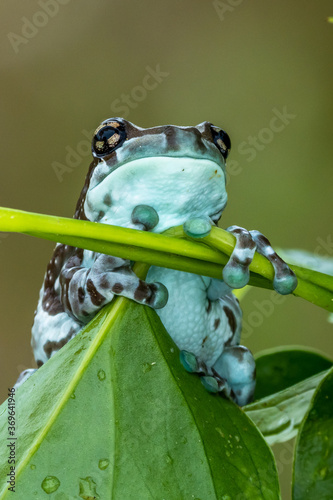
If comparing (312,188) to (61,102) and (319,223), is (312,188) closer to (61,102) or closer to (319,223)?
(319,223)

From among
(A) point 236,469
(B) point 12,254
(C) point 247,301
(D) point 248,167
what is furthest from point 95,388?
(B) point 12,254

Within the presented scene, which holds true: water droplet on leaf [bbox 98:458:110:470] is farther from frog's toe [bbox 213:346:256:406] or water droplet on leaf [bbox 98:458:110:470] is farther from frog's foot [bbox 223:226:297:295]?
frog's toe [bbox 213:346:256:406]

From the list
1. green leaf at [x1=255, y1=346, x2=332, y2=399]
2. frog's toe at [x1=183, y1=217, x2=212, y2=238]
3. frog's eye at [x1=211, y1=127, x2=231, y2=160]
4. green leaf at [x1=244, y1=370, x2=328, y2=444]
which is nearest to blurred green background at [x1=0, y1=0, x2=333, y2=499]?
green leaf at [x1=255, y1=346, x2=332, y2=399]

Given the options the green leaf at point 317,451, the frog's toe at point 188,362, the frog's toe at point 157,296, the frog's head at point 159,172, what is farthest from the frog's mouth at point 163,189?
the green leaf at point 317,451

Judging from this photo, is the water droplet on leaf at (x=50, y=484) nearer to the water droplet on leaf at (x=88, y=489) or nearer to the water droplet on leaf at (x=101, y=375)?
the water droplet on leaf at (x=88, y=489)

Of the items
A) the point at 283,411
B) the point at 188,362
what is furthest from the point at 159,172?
the point at 283,411

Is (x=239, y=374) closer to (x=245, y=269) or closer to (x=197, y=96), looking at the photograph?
(x=245, y=269)

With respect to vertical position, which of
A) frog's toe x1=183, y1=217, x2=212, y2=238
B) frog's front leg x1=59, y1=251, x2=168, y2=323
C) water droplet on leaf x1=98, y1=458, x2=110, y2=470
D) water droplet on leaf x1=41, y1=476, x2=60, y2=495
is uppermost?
frog's toe x1=183, y1=217, x2=212, y2=238
